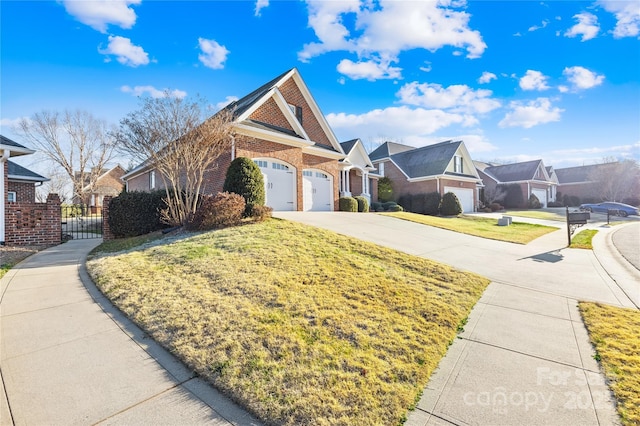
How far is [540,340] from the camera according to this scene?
3.89 m

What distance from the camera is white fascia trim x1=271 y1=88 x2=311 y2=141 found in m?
15.4

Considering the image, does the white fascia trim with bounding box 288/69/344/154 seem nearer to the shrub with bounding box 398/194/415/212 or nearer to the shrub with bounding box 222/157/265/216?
the shrub with bounding box 222/157/265/216

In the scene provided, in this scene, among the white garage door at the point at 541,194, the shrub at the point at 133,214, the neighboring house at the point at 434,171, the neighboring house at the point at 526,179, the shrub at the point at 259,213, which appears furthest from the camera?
the white garage door at the point at 541,194

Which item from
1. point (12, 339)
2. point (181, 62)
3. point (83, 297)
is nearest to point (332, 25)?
point (181, 62)

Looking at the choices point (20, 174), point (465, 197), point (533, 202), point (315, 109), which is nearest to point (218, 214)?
point (315, 109)

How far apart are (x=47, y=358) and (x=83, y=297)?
223 cm

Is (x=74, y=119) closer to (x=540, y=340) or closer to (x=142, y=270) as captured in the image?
(x=142, y=270)

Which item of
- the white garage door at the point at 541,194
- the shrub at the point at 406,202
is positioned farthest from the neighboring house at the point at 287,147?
Answer: the white garage door at the point at 541,194

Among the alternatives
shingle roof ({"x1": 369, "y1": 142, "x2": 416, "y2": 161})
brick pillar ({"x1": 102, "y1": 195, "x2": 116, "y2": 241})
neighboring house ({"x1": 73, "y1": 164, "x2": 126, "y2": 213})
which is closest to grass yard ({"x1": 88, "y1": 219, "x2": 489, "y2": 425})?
brick pillar ({"x1": 102, "y1": 195, "x2": 116, "y2": 241})

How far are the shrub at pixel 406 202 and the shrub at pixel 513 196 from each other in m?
17.2

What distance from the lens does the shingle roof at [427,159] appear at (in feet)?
90.5

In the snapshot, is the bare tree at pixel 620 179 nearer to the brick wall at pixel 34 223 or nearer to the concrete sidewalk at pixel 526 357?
the concrete sidewalk at pixel 526 357

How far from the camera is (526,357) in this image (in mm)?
3498

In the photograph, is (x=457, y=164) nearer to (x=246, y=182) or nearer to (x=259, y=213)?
(x=246, y=182)
